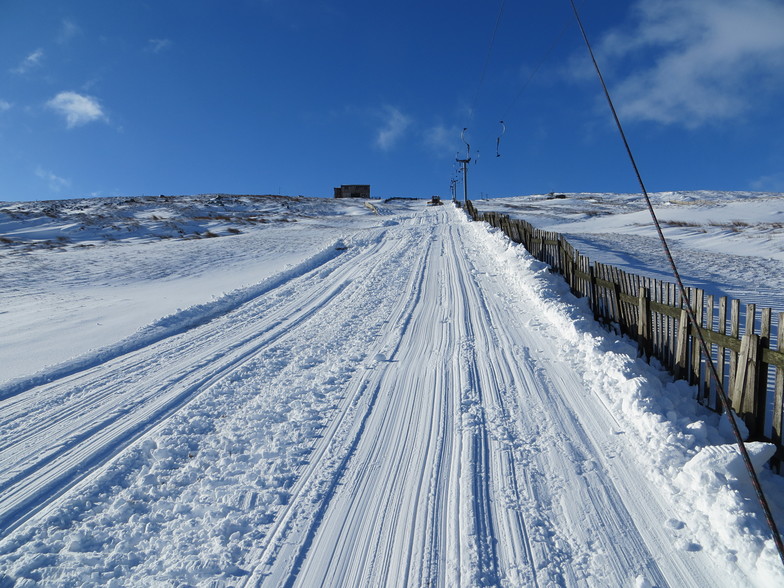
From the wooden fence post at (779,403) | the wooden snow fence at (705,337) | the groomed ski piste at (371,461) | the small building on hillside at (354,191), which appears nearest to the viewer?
the groomed ski piste at (371,461)

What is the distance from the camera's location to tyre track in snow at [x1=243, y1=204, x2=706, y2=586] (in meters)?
2.74

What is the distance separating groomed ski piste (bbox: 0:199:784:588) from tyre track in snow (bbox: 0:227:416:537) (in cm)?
3

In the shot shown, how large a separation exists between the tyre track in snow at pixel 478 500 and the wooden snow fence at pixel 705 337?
3.92 ft

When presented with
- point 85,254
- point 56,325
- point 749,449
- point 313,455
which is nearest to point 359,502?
point 313,455

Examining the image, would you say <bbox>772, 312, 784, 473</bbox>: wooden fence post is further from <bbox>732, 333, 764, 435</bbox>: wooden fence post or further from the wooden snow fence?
<bbox>732, 333, 764, 435</bbox>: wooden fence post

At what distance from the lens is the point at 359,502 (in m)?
3.36

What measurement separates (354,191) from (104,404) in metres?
84.7

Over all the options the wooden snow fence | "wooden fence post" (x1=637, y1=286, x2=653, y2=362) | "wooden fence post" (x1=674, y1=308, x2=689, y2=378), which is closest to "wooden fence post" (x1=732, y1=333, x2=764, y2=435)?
the wooden snow fence

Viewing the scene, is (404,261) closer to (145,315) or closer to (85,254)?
(145,315)

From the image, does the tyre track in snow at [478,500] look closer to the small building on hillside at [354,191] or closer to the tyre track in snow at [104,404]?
the tyre track in snow at [104,404]


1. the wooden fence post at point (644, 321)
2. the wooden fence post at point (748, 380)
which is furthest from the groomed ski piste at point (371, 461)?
the wooden fence post at point (644, 321)

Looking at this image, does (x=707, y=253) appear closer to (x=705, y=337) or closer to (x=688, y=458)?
(x=705, y=337)

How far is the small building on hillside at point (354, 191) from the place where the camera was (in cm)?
8614

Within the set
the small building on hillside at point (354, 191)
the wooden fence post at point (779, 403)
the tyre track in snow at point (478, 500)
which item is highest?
the small building on hillside at point (354, 191)
